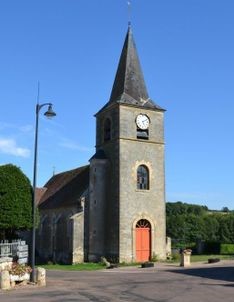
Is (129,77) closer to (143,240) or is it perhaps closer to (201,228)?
(143,240)

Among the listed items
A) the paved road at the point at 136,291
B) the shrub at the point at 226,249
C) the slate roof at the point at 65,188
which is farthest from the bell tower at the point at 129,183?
the paved road at the point at 136,291

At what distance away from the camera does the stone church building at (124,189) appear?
34.9 meters

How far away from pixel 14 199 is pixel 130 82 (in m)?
15.4

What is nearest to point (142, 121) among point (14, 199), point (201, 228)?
point (14, 199)

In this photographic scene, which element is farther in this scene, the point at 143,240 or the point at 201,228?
the point at 201,228

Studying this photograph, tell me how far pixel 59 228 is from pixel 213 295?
26.0 meters

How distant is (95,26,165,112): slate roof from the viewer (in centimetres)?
3719

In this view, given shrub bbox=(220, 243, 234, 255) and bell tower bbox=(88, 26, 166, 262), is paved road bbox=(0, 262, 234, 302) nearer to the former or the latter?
bell tower bbox=(88, 26, 166, 262)

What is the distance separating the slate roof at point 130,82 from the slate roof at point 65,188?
6.61 m

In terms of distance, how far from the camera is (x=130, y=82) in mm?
38125

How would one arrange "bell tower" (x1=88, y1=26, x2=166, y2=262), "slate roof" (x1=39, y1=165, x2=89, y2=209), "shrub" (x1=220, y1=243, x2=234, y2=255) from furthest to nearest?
"shrub" (x1=220, y1=243, x2=234, y2=255), "slate roof" (x1=39, y1=165, x2=89, y2=209), "bell tower" (x1=88, y1=26, x2=166, y2=262)

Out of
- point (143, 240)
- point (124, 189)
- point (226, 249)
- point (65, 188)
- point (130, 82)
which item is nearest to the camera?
point (124, 189)

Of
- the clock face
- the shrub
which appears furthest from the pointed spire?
the shrub

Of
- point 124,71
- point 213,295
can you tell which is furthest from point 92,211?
point 213,295
